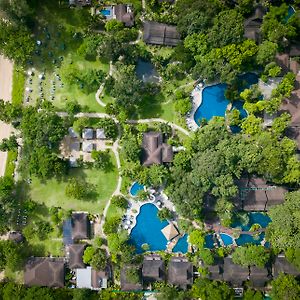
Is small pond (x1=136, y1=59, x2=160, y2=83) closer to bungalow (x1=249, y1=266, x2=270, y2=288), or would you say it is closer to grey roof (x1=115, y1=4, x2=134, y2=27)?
grey roof (x1=115, y1=4, x2=134, y2=27)

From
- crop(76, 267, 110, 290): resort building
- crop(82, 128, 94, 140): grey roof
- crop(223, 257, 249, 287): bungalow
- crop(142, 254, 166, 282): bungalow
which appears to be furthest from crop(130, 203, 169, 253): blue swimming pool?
crop(82, 128, 94, 140): grey roof

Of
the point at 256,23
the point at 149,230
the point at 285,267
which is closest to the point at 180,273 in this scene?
the point at 149,230

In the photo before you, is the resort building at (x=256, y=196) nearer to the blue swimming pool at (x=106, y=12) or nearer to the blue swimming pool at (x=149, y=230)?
the blue swimming pool at (x=149, y=230)

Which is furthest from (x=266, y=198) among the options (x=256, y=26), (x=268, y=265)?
(x=256, y=26)

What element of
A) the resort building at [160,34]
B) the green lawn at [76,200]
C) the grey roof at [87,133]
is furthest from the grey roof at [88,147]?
the resort building at [160,34]

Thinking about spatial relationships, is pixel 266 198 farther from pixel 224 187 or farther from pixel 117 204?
pixel 117 204

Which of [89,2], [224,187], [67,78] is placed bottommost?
[224,187]
